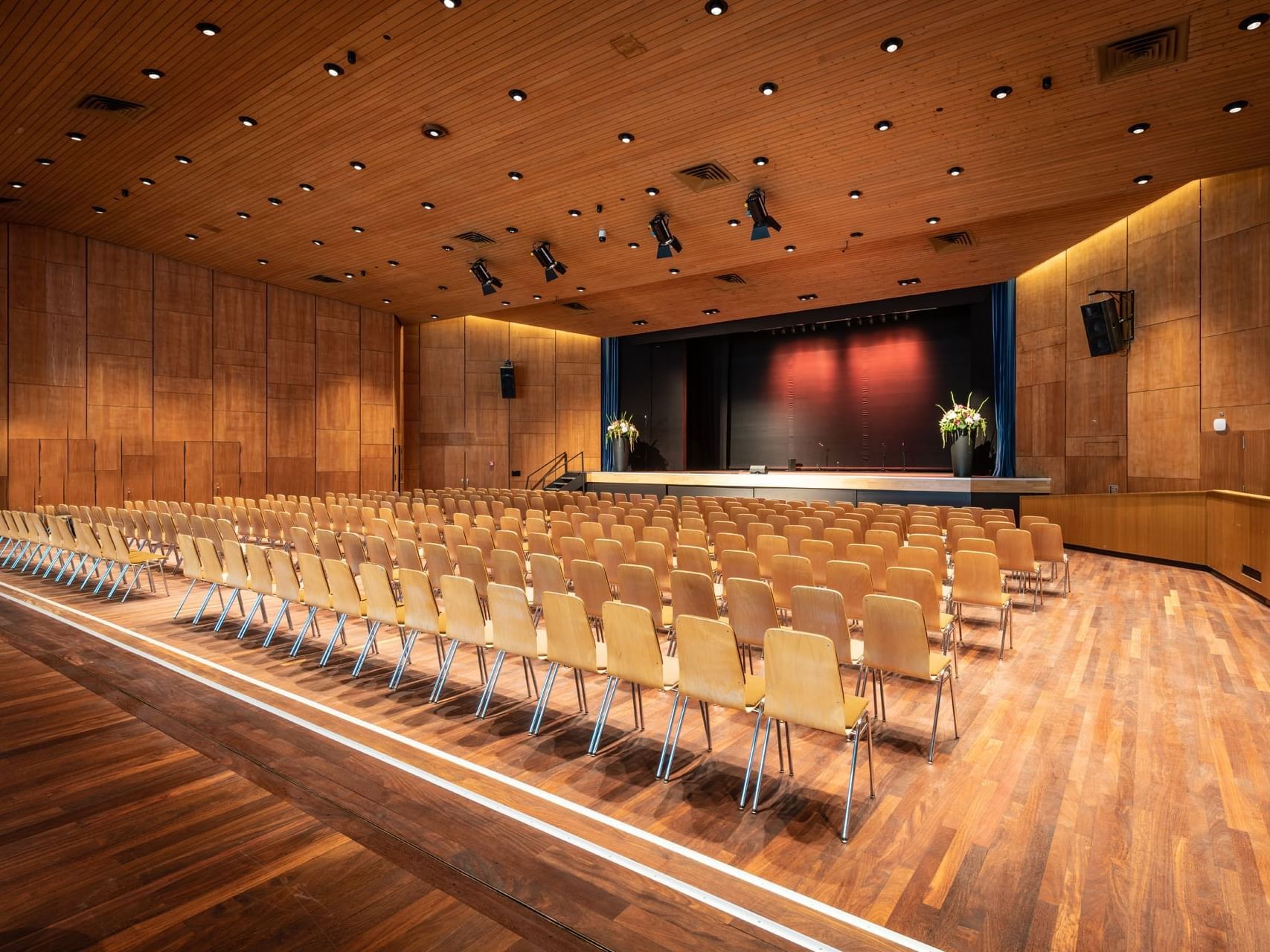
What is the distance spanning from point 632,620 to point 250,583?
3.93m

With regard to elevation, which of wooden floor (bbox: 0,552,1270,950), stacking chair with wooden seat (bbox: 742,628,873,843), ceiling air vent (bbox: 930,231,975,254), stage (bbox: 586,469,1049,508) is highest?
ceiling air vent (bbox: 930,231,975,254)

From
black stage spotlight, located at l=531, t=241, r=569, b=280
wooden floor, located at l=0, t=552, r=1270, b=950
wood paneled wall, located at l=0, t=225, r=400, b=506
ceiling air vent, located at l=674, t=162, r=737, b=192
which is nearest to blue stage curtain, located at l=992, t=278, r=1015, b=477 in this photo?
ceiling air vent, located at l=674, t=162, r=737, b=192

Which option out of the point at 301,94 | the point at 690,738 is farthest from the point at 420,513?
the point at 690,738

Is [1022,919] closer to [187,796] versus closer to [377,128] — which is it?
[187,796]

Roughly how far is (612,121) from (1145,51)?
4880mm

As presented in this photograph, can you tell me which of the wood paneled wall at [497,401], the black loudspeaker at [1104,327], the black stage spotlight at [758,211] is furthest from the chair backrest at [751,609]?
the wood paneled wall at [497,401]

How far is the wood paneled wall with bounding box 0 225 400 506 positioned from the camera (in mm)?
12242

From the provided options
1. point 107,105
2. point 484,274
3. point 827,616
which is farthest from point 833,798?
point 484,274

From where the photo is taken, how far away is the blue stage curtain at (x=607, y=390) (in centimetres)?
2062

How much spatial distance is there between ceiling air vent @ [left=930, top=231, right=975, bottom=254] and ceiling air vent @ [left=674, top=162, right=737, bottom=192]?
4503 mm

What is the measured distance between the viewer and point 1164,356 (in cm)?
1023

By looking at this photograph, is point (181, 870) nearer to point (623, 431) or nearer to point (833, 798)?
point (833, 798)

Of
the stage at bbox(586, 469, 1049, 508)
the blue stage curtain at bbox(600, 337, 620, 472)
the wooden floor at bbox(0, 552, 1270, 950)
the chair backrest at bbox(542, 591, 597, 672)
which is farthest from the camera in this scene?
the blue stage curtain at bbox(600, 337, 620, 472)

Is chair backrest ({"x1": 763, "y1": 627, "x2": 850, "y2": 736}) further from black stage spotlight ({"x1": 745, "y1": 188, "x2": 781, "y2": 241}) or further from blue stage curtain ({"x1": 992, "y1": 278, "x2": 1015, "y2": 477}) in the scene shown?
blue stage curtain ({"x1": 992, "y1": 278, "x2": 1015, "y2": 477})
